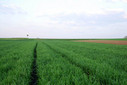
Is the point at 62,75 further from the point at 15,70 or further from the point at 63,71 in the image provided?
the point at 15,70

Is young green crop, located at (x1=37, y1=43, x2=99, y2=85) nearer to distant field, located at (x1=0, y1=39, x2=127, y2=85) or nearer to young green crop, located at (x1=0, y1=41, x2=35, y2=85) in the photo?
distant field, located at (x1=0, y1=39, x2=127, y2=85)

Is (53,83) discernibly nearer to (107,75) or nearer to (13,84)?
(13,84)

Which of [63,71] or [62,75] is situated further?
[63,71]

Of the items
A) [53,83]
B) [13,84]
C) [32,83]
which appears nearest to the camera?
[13,84]

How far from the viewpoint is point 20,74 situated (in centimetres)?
244

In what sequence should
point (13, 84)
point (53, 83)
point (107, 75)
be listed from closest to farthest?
point (13, 84) → point (53, 83) → point (107, 75)

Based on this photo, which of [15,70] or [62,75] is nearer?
[62,75]

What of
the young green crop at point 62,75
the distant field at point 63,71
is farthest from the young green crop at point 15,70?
the young green crop at point 62,75

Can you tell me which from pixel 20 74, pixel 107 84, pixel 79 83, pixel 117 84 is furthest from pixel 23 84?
pixel 117 84

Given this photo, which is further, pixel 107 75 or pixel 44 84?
pixel 107 75

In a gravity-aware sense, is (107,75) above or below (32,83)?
above

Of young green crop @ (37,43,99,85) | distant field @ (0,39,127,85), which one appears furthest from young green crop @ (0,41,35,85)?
young green crop @ (37,43,99,85)

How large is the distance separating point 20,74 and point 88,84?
226 cm

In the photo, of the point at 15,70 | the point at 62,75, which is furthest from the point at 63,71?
the point at 15,70
